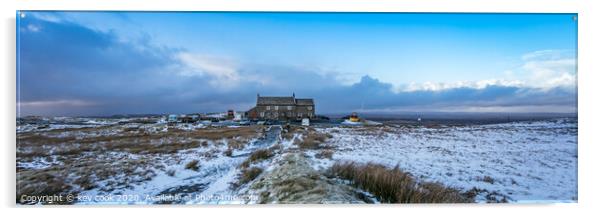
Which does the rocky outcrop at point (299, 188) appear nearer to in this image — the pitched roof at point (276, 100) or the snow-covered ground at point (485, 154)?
the snow-covered ground at point (485, 154)

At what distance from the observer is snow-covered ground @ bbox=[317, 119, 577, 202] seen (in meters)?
2.58

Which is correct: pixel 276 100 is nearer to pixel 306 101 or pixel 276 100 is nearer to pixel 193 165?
pixel 306 101

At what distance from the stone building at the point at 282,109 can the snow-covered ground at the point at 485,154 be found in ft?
1.29

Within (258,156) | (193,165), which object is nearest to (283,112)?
(258,156)

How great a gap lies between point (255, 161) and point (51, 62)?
2.64 metres

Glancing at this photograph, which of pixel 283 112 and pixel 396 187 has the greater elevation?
pixel 283 112

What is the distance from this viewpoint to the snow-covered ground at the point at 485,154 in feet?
8.46

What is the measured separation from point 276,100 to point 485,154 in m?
2.72

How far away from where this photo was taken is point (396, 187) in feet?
8.16

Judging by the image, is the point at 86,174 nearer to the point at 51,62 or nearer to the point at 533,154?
the point at 51,62

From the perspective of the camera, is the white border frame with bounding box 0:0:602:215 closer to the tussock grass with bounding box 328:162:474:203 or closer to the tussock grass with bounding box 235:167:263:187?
the tussock grass with bounding box 328:162:474:203

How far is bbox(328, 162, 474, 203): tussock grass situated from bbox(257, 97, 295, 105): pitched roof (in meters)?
1.00

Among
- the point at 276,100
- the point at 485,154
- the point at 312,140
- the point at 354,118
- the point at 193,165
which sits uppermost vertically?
the point at 276,100
